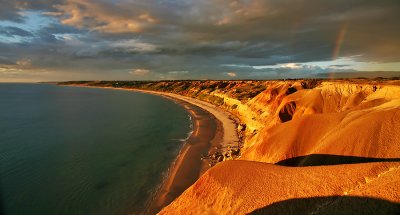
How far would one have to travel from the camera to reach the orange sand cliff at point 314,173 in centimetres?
1279

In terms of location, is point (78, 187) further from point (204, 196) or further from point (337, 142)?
point (337, 142)

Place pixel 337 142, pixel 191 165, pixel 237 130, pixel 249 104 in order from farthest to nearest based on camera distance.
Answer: pixel 249 104 < pixel 237 130 < pixel 191 165 < pixel 337 142

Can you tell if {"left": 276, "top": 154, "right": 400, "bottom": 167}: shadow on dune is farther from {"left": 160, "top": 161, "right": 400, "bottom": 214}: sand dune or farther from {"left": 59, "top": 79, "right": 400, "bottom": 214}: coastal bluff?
{"left": 160, "top": 161, "right": 400, "bottom": 214}: sand dune

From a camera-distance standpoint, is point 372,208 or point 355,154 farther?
point 355,154

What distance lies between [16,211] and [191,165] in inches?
830

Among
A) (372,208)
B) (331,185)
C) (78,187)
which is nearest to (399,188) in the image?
(372,208)

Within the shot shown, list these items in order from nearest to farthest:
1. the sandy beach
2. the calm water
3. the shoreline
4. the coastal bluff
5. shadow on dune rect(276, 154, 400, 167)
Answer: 1. the coastal bluff
2. shadow on dune rect(276, 154, 400, 167)
3. the calm water
4. the shoreline
5. the sandy beach

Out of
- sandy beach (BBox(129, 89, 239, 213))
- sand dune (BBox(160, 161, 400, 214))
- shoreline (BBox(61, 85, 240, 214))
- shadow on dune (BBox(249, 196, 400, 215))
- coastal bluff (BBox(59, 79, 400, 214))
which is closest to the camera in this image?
shadow on dune (BBox(249, 196, 400, 215))

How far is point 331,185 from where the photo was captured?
46.5 feet

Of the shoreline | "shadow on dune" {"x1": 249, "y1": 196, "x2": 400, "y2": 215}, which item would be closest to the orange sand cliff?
"shadow on dune" {"x1": 249, "y1": 196, "x2": 400, "y2": 215}

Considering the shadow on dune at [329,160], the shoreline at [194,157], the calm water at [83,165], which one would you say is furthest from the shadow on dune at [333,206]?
the calm water at [83,165]

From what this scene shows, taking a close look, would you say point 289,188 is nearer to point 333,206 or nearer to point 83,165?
point 333,206

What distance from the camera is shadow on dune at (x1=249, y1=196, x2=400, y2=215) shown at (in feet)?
36.9

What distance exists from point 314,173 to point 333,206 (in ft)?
10.9
